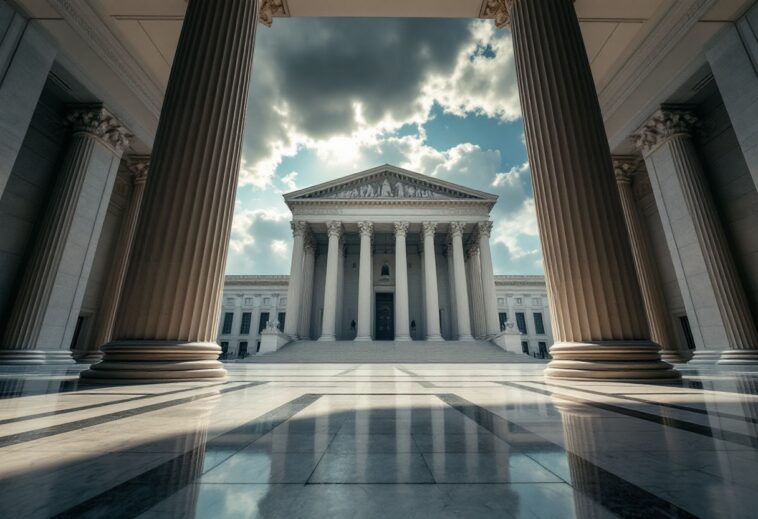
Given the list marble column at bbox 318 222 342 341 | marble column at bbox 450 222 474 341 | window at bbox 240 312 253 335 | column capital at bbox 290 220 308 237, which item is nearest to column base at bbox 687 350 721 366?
marble column at bbox 450 222 474 341

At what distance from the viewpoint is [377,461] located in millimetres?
1581

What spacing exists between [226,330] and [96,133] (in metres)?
38.0

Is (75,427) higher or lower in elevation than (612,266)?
lower

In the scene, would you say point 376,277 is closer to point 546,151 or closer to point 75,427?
point 546,151

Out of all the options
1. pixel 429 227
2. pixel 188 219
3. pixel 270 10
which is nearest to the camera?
pixel 188 219

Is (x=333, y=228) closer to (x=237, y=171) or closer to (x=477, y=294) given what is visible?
(x=477, y=294)

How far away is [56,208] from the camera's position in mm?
10930

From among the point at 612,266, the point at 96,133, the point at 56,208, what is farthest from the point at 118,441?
the point at 96,133

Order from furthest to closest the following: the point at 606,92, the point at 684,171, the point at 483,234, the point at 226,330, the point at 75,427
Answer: the point at 226,330 < the point at 483,234 < the point at 606,92 < the point at 684,171 < the point at 75,427

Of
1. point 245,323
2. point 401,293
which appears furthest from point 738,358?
point 245,323

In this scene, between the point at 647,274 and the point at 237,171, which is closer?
the point at 237,171

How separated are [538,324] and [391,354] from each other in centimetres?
3460

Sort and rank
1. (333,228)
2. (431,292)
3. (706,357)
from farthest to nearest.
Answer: (333,228) < (431,292) < (706,357)

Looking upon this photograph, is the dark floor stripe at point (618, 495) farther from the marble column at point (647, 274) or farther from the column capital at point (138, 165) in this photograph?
the column capital at point (138, 165)
